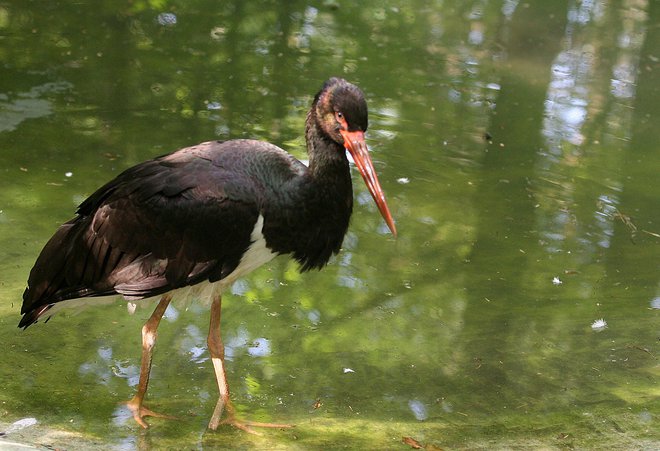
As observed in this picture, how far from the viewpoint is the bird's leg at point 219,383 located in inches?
172

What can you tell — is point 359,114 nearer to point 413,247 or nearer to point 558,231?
point 413,247

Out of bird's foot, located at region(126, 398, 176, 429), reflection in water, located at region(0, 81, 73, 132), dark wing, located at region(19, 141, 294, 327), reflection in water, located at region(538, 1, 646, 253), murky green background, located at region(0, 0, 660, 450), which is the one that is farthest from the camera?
reflection in water, located at region(0, 81, 73, 132)

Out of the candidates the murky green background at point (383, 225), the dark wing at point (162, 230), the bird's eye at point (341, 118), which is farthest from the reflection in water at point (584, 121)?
the dark wing at point (162, 230)

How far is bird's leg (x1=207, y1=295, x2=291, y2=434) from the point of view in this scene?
438 centimetres

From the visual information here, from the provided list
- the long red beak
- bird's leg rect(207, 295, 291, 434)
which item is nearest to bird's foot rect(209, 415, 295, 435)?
bird's leg rect(207, 295, 291, 434)

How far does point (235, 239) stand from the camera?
421cm

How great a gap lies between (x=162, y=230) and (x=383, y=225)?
222cm

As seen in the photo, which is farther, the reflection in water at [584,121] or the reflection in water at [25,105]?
the reflection in water at [25,105]

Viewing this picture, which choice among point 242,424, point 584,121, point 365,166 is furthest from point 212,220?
point 584,121

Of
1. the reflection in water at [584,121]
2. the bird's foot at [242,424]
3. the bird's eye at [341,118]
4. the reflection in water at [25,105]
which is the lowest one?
the bird's foot at [242,424]

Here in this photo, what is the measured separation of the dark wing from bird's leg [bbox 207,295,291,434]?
389 mm

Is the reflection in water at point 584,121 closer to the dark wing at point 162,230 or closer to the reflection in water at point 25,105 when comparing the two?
the dark wing at point 162,230

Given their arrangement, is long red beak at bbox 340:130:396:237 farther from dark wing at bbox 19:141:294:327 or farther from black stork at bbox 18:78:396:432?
dark wing at bbox 19:141:294:327

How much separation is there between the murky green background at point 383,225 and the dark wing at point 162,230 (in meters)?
0.53
